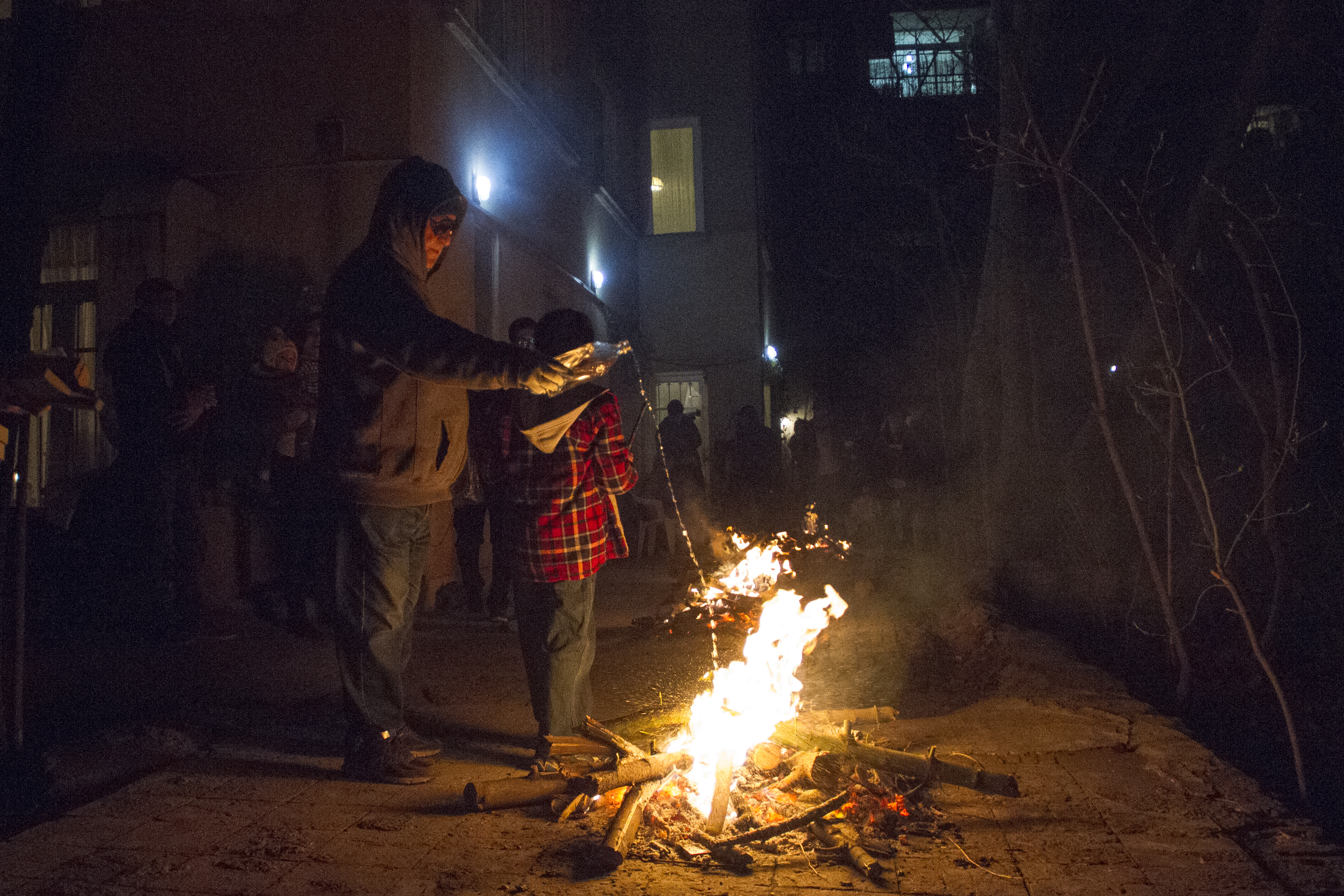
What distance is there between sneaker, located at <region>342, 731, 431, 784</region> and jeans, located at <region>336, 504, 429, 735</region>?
51 mm

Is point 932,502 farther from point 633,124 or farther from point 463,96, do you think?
point 633,124

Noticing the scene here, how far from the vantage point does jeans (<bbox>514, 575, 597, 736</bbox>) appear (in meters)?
3.88

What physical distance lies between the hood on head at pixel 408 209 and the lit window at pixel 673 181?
1661 cm

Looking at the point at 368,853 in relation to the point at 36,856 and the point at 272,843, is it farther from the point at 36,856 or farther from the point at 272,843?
the point at 36,856

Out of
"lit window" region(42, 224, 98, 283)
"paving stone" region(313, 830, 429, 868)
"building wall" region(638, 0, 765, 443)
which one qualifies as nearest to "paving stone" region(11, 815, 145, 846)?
"paving stone" region(313, 830, 429, 868)

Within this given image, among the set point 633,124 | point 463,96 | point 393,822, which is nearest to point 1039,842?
point 393,822

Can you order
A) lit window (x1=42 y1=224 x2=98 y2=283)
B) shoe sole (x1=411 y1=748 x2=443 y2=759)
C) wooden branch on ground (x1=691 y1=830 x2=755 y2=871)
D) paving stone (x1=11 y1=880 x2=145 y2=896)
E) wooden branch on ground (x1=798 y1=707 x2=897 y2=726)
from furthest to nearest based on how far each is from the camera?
lit window (x1=42 y1=224 x2=98 y2=283), wooden branch on ground (x1=798 y1=707 x2=897 y2=726), shoe sole (x1=411 y1=748 x2=443 y2=759), wooden branch on ground (x1=691 y1=830 x2=755 y2=871), paving stone (x1=11 y1=880 x2=145 y2=896)

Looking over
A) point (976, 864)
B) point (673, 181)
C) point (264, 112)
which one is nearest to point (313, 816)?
point (976, 864)

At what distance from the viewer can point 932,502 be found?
11625 millimetres

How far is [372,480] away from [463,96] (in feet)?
22.7

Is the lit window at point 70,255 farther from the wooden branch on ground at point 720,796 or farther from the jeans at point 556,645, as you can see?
the wooden branch on ground at point 720,796

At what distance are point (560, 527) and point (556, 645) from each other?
1.72 feet

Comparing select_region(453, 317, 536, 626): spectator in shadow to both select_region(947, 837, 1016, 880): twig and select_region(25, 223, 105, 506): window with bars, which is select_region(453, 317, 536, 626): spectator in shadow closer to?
select_region(947, 837, 1016, 880): twig

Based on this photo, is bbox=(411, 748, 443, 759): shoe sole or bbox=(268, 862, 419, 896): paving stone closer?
bbox=(268, 862, 419, 896): paving stone
